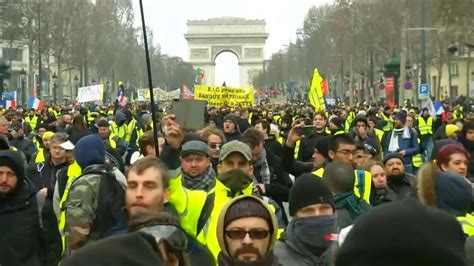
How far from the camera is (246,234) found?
4.09 m

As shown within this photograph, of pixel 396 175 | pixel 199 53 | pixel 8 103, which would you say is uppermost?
pixel 199 53

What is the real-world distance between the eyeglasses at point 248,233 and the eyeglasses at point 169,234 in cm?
48

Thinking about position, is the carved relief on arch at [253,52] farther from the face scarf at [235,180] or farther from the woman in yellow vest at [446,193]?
the woman in yellow vest at [446,193]

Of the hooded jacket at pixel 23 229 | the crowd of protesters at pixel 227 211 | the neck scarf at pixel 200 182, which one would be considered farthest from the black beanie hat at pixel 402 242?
the hooded jacket at pixel 23 229

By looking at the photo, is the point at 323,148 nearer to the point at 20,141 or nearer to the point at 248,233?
the point at 248,233

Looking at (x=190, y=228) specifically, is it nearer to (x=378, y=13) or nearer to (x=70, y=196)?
(x=70, y=196)

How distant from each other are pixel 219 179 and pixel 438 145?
321 cm

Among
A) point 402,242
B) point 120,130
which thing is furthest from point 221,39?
point 402,242

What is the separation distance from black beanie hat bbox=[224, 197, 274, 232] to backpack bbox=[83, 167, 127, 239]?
988mm

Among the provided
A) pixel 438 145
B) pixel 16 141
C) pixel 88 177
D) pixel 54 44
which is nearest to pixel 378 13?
pixel 54 44

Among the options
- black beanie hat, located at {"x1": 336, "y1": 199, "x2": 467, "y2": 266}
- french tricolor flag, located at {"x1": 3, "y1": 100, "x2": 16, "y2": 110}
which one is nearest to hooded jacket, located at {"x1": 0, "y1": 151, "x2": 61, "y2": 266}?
black beanie hat, located at {"x1": 336, "y1": 199, "x2": 467, "y2": 266}

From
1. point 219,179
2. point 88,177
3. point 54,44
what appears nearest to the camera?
point 88,177

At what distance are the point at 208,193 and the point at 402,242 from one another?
386cm

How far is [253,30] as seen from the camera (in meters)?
145
